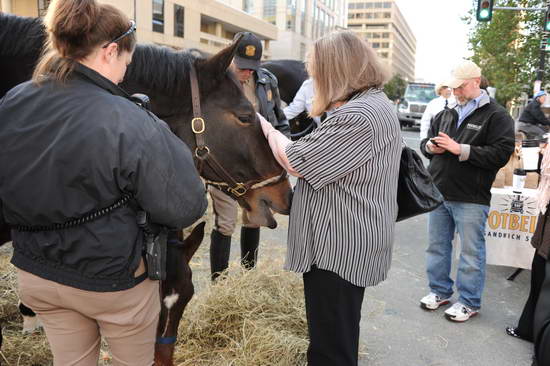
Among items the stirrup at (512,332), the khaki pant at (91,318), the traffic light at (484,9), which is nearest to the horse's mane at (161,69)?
the khaki pant at (91,318)

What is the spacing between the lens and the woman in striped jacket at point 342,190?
6.06 feet

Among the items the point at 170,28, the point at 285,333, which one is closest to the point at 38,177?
the point at 285,333

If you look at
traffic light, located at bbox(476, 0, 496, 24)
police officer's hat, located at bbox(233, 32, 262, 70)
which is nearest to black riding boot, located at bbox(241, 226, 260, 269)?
police officer's hat, located at bbox(233, 32, 262, 70)

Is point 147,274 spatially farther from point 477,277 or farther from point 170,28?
point 170,28

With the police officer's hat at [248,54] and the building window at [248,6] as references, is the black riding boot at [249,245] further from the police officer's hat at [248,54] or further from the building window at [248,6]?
the building window at [248,6]

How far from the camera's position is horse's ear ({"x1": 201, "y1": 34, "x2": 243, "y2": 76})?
2092 mm

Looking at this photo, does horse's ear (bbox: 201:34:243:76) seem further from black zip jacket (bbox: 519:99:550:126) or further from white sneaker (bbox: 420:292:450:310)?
black zip jacket (bbox: 519:99:550:126)

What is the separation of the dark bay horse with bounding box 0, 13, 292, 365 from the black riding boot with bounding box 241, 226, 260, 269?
5.09 ft

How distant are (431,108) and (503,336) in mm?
3511

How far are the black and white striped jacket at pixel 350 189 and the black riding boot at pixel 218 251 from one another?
5.67 feet

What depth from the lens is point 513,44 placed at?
61.2ft

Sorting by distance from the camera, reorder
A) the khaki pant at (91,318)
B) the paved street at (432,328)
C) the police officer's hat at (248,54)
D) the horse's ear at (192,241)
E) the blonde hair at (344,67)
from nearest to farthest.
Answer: the khaki pant at (91,318), the blonde hair at (344,67), the horse's ear at (192,241), the paved street at (432,328), the police officer's hat at (248,54)

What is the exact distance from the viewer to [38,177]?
4.32 ft

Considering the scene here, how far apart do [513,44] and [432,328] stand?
18.9 meters
